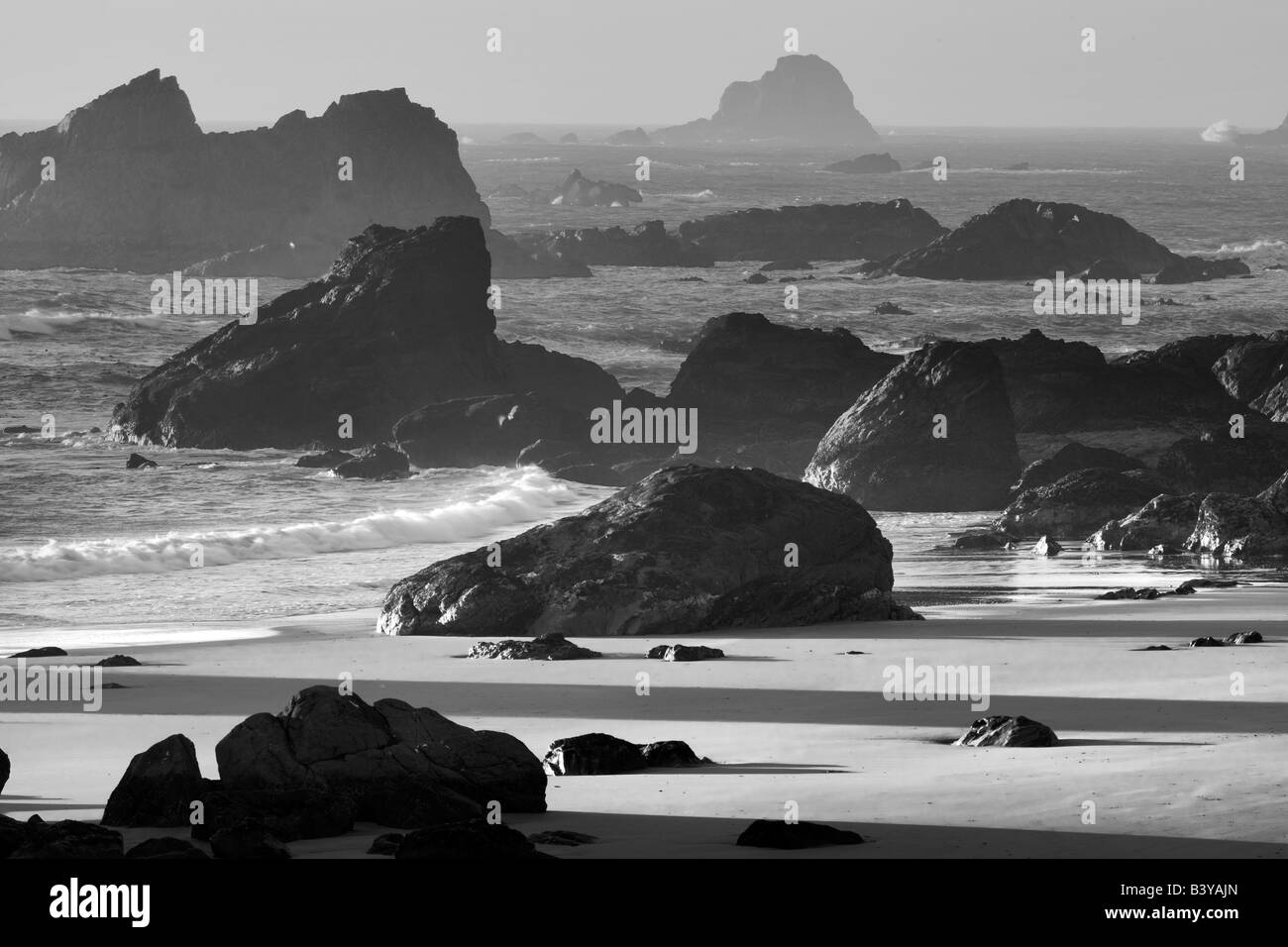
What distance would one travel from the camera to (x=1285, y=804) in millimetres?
12125

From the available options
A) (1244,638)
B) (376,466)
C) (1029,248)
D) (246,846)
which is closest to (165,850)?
(246,846)

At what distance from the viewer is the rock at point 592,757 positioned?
1454 cm

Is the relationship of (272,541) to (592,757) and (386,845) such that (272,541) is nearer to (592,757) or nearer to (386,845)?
(592,757)

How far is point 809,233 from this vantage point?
11794 cm

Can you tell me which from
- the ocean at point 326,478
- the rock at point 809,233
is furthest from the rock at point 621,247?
the rock at point 809,233

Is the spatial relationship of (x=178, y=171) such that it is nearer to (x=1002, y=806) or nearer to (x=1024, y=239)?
(x=1024, y=239)

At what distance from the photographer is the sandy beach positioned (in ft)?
39.7

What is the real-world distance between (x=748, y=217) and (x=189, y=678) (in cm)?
10065

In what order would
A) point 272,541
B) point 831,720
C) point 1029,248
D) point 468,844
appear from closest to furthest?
point 468,844 → point 831,720 → point 272,541 → point 1029,248

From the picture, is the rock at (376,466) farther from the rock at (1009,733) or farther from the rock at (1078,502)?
the rock at (1009,733)

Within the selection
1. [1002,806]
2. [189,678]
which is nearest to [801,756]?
[1002,806]

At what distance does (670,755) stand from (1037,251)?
8992cm

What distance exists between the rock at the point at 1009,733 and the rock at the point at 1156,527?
15981 mm

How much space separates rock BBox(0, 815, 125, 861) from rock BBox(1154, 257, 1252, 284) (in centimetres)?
8929
